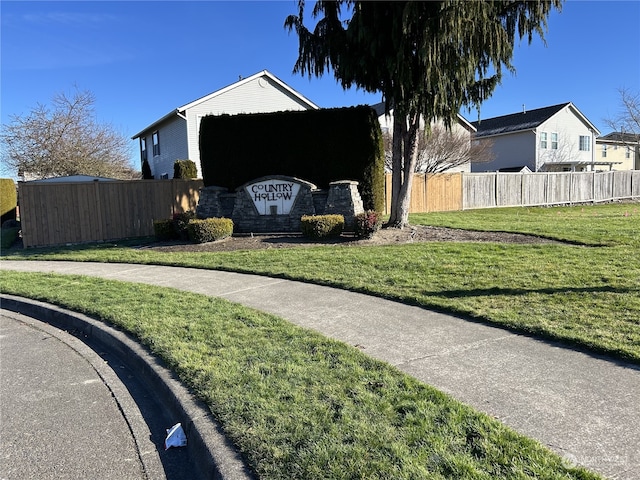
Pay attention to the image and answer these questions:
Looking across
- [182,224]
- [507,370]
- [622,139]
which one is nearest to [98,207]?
[182,224]

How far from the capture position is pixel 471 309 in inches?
217

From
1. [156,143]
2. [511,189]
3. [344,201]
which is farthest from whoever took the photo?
[156,143]

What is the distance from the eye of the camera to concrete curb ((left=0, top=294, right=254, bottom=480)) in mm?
2693

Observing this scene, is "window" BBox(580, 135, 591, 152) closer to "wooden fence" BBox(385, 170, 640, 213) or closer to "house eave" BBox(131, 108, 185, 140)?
"wooden fence" BBox(385, 170, 640, 213)

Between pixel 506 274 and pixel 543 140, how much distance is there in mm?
32833

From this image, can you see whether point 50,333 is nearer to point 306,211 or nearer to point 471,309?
point 471,309

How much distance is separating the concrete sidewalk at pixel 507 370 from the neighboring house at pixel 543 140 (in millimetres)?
33591

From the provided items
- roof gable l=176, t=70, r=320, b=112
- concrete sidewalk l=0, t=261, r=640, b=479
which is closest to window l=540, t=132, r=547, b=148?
roof gable l=176, t=70, r=320, b=112

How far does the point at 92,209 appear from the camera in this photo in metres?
15.0

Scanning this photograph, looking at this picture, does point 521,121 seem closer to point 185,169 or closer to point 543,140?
point 543,140

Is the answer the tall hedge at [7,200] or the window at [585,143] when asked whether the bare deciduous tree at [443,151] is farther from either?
the tall hedge at [7,200]

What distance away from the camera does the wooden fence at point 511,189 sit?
824 inches

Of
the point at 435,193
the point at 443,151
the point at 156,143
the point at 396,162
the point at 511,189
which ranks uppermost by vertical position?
the point at 156,143

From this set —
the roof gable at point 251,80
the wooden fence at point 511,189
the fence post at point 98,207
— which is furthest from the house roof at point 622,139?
the fence post at point 98,207
